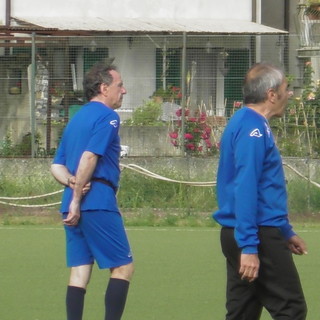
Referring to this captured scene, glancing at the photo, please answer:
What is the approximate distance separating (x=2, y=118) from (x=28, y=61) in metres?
1.17

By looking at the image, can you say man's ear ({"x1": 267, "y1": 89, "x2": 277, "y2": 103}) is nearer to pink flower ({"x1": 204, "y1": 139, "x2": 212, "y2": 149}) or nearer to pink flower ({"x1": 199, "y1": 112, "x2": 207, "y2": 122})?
pink flower ({"x1": 204, "y1": 139, "x2": 212, "y2": 149})

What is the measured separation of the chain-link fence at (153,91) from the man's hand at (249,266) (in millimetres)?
12861

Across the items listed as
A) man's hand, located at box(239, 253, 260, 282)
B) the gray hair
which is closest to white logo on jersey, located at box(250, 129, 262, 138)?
the gray hair

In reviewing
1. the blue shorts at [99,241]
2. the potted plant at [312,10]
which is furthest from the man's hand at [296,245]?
the potted plant at [312,10]

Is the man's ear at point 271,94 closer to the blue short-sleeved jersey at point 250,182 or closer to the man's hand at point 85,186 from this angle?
the blue short-sleeved jersey at point 250,182

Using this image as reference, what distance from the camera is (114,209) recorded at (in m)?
7.38

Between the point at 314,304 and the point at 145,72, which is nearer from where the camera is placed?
the point at 314,304

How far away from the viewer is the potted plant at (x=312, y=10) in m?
24.5

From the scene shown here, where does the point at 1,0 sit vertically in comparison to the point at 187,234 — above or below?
above

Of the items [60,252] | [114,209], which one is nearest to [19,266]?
[60,252]

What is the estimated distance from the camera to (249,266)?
5965mm

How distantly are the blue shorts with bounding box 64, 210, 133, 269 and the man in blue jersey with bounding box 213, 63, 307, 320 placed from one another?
1.19 meters

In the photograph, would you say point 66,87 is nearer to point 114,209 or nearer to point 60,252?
point 60,252

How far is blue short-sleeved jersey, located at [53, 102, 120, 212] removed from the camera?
7281mm
